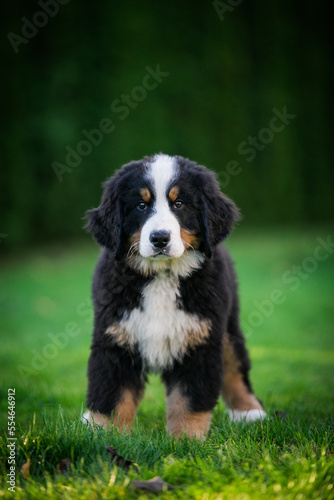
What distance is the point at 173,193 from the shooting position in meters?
3.32

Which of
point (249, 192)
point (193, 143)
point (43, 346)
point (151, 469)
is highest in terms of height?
point (193, 143)

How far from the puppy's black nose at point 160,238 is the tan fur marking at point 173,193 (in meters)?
0.27

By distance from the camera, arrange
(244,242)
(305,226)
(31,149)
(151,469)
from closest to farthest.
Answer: (151,469)
(31,149)
(244,242)
(305,226)

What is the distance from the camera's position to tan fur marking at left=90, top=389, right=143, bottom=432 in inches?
131

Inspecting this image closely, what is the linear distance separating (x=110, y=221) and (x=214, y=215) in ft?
1.97

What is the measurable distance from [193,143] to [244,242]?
8.76ft

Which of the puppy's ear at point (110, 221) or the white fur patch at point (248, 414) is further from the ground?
the puppy's ear at point (110, 221)

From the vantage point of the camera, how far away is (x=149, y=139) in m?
12.8

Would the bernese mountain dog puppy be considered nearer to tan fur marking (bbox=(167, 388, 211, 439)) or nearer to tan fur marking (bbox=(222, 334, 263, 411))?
tan fur marking (bbox=(167, 388, 211, 439))

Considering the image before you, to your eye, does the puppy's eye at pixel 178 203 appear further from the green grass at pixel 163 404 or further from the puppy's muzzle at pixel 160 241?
the green grass at pixel 163 404

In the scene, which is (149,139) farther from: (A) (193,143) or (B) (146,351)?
(B) (146,351)

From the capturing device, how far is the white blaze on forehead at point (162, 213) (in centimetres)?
317

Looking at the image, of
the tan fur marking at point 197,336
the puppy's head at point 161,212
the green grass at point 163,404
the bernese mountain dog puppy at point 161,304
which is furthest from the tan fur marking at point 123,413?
the puppy's head at point 161,212

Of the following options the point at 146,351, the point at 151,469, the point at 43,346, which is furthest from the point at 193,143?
the point at 151,469
